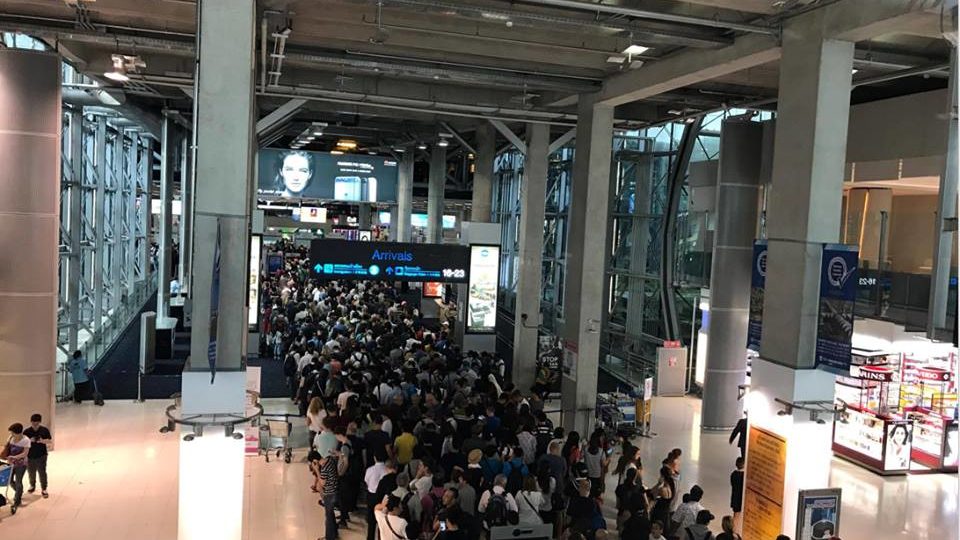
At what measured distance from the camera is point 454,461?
9.22 meters

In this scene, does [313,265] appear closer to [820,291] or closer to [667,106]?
[667,106]

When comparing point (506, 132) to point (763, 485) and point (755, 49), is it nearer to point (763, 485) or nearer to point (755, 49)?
→ point (755, 49)

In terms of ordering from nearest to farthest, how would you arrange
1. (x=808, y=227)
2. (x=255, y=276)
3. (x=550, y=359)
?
(x=808, y=227) < (x=255, y=276) < (x=550, y=359)

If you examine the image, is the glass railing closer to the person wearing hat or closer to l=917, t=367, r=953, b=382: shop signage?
the person wearing hat

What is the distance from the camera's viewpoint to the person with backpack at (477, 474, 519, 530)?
7.75 meters

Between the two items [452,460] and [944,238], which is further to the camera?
[452,460]

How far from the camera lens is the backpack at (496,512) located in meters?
7.73

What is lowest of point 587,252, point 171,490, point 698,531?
point 171,490

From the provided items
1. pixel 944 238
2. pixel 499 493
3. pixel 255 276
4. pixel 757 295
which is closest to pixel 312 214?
pixel 255 276

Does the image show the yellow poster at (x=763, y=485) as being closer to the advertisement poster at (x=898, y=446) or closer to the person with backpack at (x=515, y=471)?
the person with backpack at (x=515, y=471)

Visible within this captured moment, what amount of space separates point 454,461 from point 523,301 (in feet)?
32.0

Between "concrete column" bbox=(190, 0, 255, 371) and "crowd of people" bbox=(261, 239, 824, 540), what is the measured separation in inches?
90.1

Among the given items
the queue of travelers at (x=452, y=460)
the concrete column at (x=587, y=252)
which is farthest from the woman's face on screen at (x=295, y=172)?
the concrete column at (x=587, y=252)

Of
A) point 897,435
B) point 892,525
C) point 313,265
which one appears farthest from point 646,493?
point 313,265
